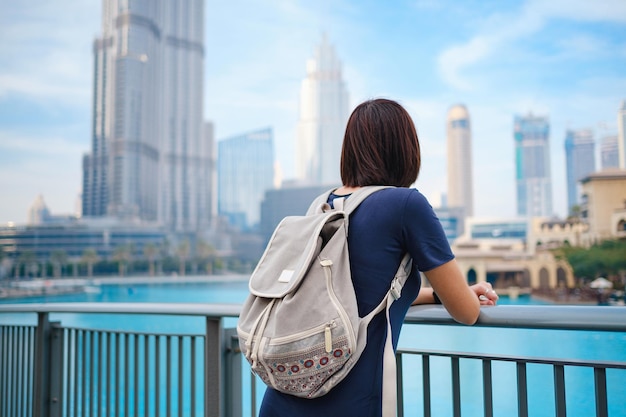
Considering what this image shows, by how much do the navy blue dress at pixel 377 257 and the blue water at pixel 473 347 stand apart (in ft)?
1.00

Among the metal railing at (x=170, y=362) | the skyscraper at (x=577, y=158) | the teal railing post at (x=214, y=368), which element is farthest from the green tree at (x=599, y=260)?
the skyscraper at (x=577, y=158)

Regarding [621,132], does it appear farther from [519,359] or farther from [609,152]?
[519,359]

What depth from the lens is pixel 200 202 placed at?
63.8 metres

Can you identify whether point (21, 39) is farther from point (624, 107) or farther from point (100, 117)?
point (624, 107)

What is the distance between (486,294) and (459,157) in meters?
86.2

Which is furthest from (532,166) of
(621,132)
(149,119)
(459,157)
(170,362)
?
(170,362)

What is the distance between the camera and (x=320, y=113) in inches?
3575

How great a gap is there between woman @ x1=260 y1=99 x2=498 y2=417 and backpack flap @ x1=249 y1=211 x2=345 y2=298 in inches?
1.5

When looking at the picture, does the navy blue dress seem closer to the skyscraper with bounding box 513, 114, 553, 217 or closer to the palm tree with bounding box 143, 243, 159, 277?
the palm tree with bounding box 143, 243, 159, 277

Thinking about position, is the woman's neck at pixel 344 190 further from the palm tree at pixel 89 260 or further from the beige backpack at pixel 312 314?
the palm tree at pixel 89 260

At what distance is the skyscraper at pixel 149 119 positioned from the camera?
5566 cm

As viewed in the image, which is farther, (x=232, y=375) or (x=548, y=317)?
(x=232, y=375)

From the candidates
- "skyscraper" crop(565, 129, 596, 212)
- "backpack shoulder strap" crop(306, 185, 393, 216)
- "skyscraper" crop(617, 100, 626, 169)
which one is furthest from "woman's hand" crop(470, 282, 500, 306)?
"skyscraper" crop(565, 129, 596, 212)

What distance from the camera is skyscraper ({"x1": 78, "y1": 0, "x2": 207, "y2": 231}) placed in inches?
2191
